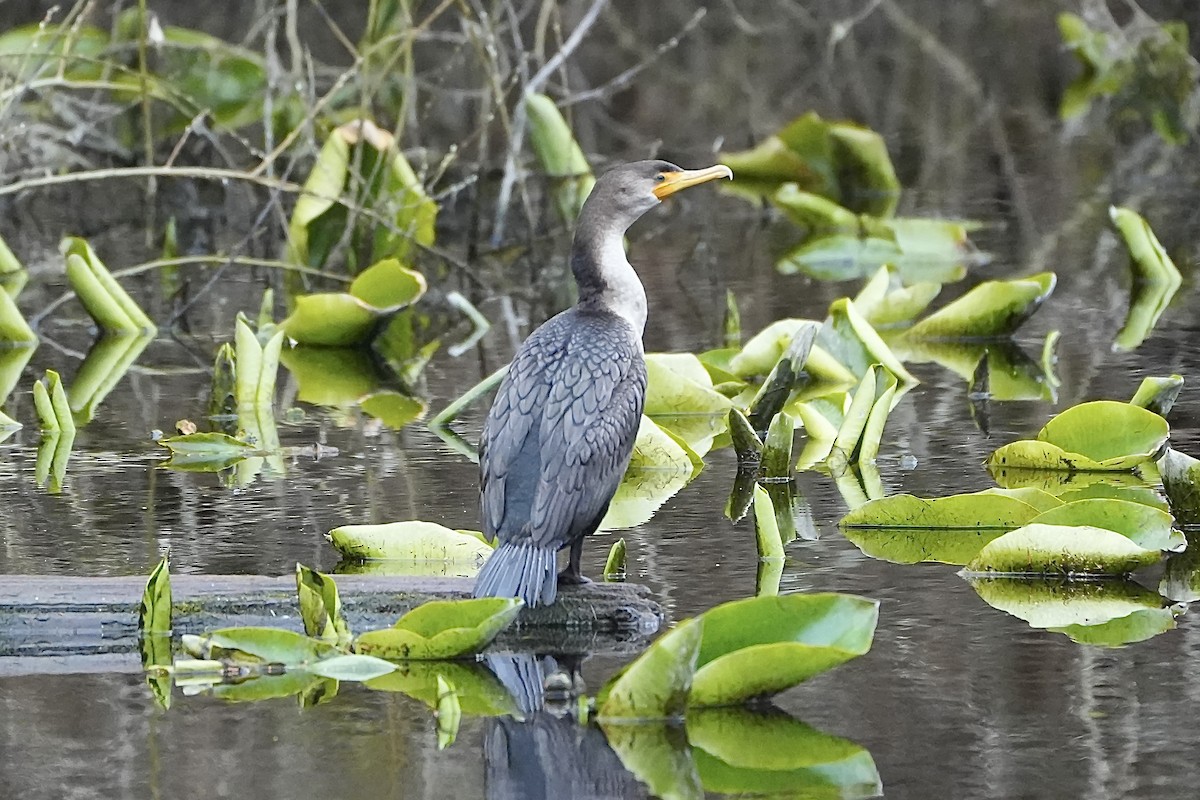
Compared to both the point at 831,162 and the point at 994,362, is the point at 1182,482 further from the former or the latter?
the point at 831,162

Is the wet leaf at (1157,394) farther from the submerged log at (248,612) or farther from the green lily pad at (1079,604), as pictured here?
the submerged log at (248,612)

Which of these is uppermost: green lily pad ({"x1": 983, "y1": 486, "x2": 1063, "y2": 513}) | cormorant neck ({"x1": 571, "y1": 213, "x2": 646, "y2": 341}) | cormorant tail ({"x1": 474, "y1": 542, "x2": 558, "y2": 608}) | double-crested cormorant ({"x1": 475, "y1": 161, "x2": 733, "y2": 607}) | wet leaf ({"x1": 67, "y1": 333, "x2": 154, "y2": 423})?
cormorant neck ({"x1": 571, "y1": 213, "x2": 646, "y2": 341})

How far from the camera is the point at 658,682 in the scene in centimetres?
404

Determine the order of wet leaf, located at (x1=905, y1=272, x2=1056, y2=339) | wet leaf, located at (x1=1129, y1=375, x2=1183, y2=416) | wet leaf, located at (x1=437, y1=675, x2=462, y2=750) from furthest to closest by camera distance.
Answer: wet leaf, located at (x1=905, y1=272, x2=1056, y2=339) < wet leaf, located at (x1=1129, y1=375, x2=1183, y2=416) < wet leaf, located at (x1=437, y1=675, x2=462, y2=750)

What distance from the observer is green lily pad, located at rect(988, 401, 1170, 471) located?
619 cm

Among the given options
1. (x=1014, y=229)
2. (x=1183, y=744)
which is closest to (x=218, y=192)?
(x=1014, y=229)

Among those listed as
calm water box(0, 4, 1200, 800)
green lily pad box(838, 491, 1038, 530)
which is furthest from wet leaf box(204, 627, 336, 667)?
green lily pad box(838, 491, 1038, 530)

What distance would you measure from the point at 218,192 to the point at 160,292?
10.9 ft

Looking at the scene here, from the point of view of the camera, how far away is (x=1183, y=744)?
12.8ft

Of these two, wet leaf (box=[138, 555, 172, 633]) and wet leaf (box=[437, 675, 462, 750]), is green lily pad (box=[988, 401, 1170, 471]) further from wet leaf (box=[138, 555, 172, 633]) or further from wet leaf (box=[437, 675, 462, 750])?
wet leaf (box=[138, 555, 172, 633])

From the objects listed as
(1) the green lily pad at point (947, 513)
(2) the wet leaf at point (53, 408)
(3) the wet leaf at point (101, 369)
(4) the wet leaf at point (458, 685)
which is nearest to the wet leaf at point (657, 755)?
(4) the wet leaf at point (458, 685)

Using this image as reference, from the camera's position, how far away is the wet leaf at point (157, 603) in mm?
4559

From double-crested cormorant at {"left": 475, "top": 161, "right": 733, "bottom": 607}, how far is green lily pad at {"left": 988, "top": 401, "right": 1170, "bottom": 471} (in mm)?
1483

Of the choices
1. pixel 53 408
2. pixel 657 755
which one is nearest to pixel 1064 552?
pixel 657 755
